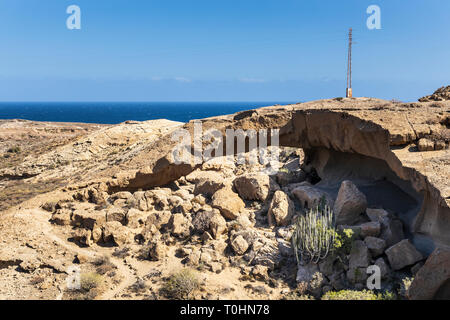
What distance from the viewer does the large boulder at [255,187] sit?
8508 mm

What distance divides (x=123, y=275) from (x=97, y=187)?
3.01 m

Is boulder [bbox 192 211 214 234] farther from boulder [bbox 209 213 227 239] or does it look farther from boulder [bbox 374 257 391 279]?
boulder [bbox 374 257 391 279]

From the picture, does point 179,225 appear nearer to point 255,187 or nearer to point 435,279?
point 255,187

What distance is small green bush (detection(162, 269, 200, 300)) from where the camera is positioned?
5.91 meters

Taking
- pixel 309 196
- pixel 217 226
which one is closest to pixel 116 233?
pixel 217 226

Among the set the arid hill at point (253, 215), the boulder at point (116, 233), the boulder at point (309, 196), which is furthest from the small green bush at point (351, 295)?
the boulder at point (116, 233)

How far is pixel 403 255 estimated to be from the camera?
19.0 feet

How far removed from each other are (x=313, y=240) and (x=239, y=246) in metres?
1.53

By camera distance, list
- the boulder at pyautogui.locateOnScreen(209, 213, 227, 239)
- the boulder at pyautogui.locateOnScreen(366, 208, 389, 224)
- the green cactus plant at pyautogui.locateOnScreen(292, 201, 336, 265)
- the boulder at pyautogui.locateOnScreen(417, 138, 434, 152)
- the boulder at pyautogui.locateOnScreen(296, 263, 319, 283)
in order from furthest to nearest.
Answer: the boulder at pyautogui.locateOnScreen(209, 213, 227, 239) < the boulder at pyautogui.locateOnScreen(366, 208, 389, 224) < the boulder at pyautogui.locateOnScreen(417, 138, 434, 152) < the green cactus plant at pyautogui.locateOnScreen(292, 201, 336, 265) < the boulder at pyautogui.locateOnScreen(296, 263, 319, 283)

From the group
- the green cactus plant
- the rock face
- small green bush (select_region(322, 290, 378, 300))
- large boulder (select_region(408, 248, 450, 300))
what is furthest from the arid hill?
the rock face

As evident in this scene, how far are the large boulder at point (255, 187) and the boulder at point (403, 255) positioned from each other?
334 cm

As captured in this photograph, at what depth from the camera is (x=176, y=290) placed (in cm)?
595

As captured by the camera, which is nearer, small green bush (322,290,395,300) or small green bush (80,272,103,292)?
small green bush (322,290,395,300)

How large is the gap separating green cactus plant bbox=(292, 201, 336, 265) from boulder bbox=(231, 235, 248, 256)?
39.9 inches
